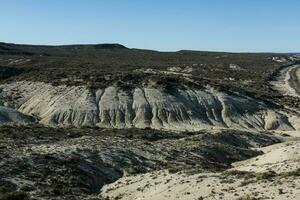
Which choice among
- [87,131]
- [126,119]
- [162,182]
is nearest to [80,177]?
[162,182]

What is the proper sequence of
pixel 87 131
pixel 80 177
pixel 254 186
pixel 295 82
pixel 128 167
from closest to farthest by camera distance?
pixel 254 186 → pixel 80 177 → pixel 128 167 → pixel 87 131 → pixel 295 82

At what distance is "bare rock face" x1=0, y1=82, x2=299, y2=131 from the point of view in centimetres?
7800

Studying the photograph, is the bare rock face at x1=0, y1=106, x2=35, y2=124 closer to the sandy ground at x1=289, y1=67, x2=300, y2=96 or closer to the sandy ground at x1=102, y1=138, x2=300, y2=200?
the sandy ground at x1=102, y1=138, x2=300, y2=200

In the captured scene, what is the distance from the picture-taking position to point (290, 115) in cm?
8344

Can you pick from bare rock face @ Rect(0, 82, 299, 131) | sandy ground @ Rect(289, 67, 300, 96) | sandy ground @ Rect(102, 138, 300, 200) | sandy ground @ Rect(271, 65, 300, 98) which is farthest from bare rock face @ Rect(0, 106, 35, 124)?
sandy ground @ Rect(289, 67, 300, 96)

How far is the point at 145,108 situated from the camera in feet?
268

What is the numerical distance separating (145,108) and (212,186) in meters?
51.5

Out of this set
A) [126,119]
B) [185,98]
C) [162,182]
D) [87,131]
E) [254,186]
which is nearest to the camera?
[254,186]

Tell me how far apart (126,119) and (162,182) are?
147ft

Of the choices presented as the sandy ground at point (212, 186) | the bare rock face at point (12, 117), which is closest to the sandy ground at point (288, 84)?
the bare rock face at point (12, 117)

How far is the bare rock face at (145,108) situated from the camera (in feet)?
256

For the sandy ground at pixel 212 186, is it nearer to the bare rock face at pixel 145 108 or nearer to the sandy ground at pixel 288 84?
the bare rock face at pixel 145 108

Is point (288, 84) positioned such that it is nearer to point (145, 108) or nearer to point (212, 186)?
point (145, 108)

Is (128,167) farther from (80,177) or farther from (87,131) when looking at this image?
(87,131)
